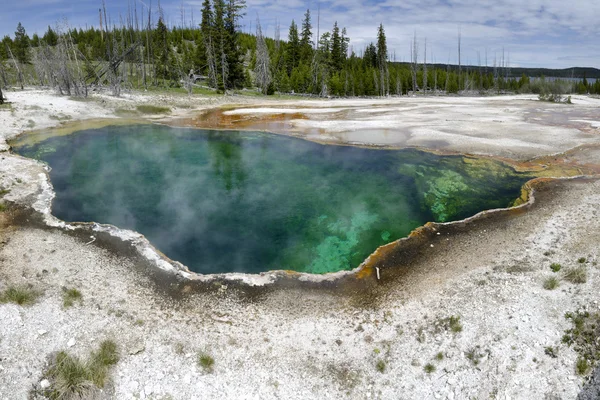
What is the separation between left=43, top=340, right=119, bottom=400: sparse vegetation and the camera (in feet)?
15.8

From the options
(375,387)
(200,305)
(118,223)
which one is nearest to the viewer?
(375,387)

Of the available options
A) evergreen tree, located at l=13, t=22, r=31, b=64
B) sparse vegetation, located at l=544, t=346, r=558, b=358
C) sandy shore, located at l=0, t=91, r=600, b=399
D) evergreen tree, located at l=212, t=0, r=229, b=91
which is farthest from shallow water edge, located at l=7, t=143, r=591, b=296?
evergreen tree, located at l=13, t=22, r=31, b=64

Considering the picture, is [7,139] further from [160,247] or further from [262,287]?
[262,287]

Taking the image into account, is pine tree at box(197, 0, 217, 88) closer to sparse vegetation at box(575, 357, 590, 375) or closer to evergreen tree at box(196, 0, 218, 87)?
evergreen tree at box(196, 0, 218, 87)

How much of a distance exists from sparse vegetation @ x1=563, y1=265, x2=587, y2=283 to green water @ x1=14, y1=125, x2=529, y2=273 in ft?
12.3

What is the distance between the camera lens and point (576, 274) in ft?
22.8

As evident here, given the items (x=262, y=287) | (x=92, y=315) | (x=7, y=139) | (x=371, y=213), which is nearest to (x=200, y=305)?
(x=262, y=287)

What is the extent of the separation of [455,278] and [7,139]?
2147 cm

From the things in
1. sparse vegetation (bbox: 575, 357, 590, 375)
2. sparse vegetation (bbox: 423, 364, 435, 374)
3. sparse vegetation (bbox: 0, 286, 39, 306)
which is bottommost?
sparse vegetation (bbox: 423, 364, 435, 374)

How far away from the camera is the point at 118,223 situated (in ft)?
33.3

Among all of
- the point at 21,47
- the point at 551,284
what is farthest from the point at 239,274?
the point at 21,47

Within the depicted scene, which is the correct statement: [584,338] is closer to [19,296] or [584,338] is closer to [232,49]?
[19,296]

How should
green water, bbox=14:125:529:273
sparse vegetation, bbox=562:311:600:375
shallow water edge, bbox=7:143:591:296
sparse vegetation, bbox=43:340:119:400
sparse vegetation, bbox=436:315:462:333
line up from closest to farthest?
sparse vegetation, bbox=43:340:119:400 < sparse vegetation, bbox=562:311:600:375 < sparse vegetation, bbox=436:315:462:333 < shallow water edge, bbox=7:143:591:296 < green water, bbox=14:125:529:273

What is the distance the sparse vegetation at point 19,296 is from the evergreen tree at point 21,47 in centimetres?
6869
